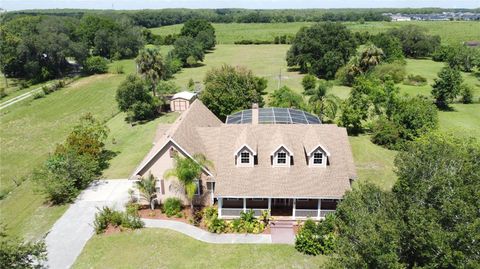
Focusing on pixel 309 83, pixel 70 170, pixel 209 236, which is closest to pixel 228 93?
pixel 70 170

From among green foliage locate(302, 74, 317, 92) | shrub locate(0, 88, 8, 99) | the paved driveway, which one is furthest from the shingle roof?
shrub locate(0, 88, 8, 99)

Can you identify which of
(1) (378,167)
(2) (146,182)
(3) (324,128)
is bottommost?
(1) (378,167)

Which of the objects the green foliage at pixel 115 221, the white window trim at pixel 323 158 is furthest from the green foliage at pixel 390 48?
the green foliage at pixel 115 221

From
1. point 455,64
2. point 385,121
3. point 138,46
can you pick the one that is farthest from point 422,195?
point 138,46

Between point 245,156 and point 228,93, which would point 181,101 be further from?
point 245,156

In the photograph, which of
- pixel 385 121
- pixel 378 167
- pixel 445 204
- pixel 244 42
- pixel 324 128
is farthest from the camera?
pixel 244 42

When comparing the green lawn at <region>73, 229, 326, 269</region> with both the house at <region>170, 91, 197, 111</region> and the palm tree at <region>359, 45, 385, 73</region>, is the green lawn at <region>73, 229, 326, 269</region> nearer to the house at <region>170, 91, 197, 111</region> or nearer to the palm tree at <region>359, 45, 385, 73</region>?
the house at <region>170, 91, 197, 111</region>

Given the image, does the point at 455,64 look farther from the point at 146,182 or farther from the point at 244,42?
the point at 146,182
